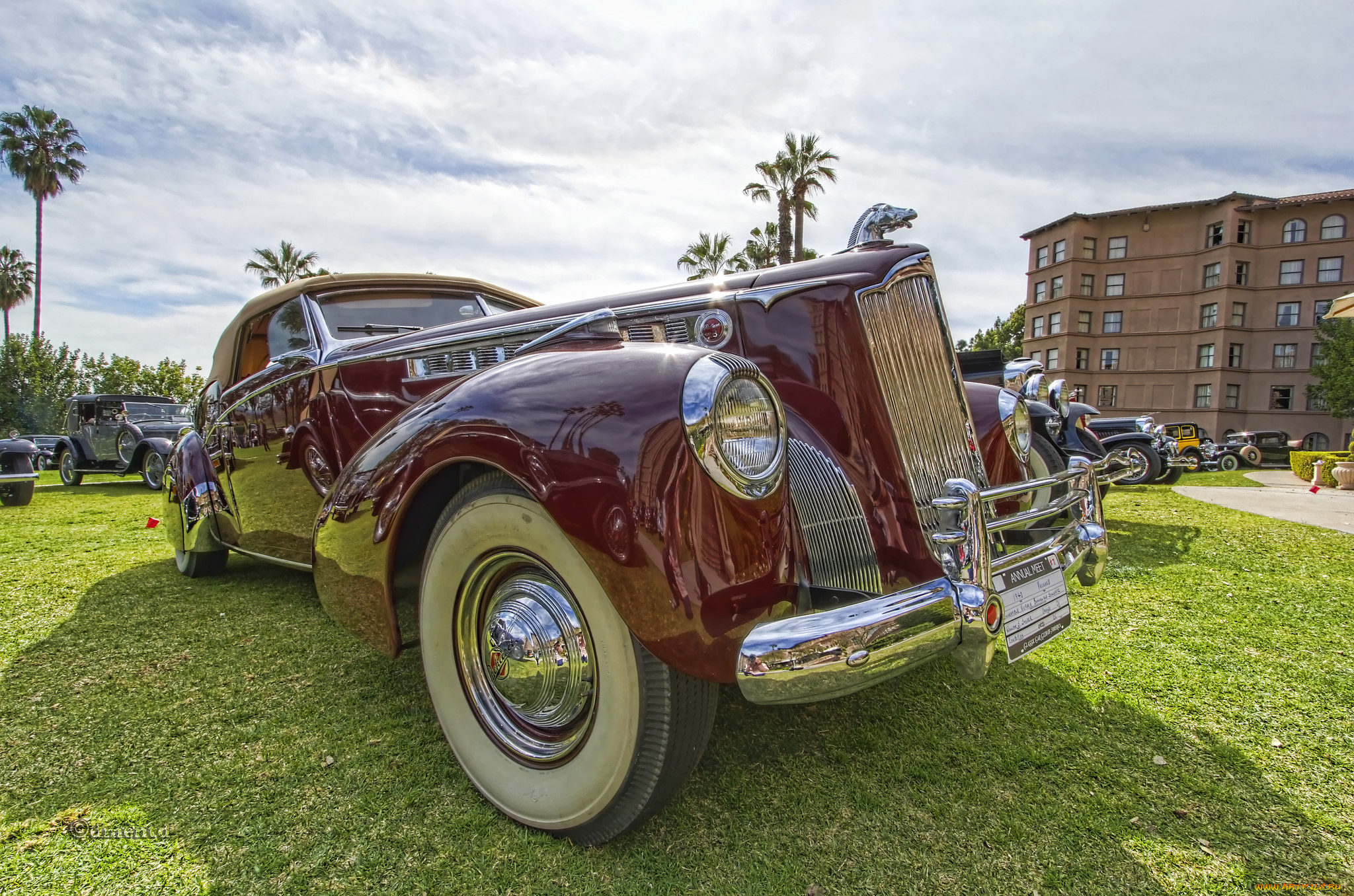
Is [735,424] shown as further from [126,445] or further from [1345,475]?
[126,445]

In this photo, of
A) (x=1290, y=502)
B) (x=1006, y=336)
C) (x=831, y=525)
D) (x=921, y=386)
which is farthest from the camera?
(x=1006, y=336)

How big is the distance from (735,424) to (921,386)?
862mm

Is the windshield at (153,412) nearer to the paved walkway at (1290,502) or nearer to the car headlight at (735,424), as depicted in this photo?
the car headlight at (735,424)

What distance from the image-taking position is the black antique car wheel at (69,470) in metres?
12.3

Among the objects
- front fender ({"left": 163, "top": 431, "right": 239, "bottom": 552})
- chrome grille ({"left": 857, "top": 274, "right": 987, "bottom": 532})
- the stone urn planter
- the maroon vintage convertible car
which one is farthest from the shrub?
front fender ({"left": 163, "top": 431, "right": 239, "bottom": 552})

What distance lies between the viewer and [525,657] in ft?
5.42

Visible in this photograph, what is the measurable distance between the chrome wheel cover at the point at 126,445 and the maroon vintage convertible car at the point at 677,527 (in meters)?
12.4

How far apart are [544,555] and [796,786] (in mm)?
939

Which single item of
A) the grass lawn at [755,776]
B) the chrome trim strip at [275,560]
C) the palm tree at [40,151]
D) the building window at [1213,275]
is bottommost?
the grass lawn at [755,776]

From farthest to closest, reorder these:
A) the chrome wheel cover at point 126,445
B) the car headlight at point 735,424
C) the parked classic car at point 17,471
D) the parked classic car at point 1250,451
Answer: the parked classic car at point 1250,451 → the chrome wheel cover at point 126,445 → the parked classic car at point 17,471 → the car headlight at point 735,424

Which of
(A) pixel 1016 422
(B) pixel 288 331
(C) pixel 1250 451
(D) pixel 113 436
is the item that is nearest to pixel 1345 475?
(A) pixel 1016 422

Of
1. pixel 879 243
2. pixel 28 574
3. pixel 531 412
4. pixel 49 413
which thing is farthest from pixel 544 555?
pixel 49 413

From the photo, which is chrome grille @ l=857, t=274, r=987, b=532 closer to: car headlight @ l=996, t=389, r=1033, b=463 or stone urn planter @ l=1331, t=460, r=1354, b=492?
car headlight @ l=996, t=389, r=1033, b=463

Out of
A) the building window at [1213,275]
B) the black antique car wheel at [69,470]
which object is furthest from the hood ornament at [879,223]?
the building window at [1213,275]
